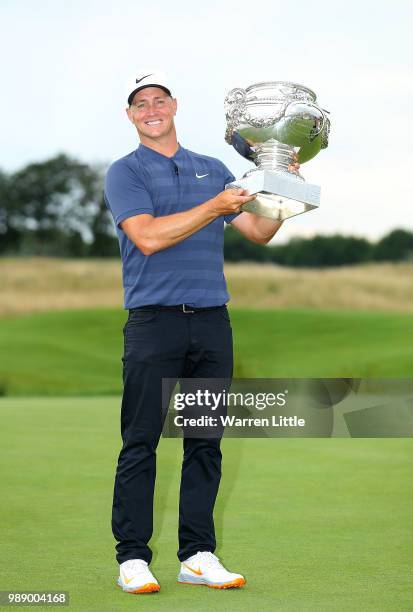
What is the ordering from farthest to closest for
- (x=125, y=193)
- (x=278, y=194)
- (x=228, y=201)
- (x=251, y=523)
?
(x=251, y=523)
(x=125, y=193)
(x=278, y=194)
(x=228, y=201)

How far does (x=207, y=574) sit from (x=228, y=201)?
160 cm

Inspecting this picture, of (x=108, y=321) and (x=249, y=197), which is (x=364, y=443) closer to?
(x=249, y=197)

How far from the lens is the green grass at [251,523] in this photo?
14.6ft

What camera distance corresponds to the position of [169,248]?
454 cm

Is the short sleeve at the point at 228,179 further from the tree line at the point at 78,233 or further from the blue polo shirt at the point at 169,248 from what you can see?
the tree line at the point at 78,233

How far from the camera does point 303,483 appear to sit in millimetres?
7816

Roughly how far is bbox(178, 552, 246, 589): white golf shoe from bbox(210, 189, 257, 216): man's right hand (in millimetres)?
1505

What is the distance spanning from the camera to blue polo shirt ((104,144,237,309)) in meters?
4.50

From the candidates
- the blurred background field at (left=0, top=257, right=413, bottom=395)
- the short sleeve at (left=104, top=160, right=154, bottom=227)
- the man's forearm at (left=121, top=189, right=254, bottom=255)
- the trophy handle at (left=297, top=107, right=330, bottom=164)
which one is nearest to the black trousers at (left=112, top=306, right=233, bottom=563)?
the man's forearm at (left=121, top=189, right=254, bottom=255)

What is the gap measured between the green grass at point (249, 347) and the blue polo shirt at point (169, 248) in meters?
15.0

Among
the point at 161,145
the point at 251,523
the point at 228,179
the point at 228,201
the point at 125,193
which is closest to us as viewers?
the point at 228,201

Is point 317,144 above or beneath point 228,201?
above

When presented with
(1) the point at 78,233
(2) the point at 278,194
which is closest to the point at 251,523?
(2) the point at 278,194

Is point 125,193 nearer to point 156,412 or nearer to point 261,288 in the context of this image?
point 156,412
